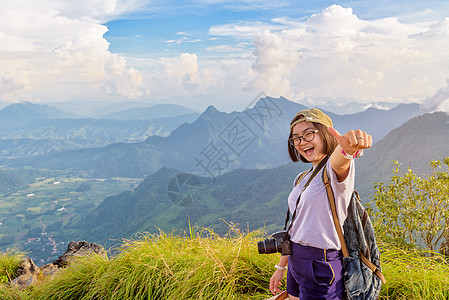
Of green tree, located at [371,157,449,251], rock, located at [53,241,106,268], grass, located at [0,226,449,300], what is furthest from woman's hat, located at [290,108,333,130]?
rock, located at [53,241,106,268]

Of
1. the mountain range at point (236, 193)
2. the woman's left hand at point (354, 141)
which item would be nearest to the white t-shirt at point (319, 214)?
the woman's left hand at point (354, 141)

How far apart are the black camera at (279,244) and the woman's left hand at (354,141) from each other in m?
0.87

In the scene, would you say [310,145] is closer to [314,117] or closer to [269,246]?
[314,117]

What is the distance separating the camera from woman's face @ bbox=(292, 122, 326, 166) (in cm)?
213

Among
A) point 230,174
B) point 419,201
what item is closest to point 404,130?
point 230,174

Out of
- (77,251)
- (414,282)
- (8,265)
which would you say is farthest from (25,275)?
(414,282)

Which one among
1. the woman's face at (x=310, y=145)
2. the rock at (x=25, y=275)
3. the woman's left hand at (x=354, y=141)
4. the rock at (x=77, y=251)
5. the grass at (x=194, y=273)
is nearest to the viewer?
the woman's left hand at (x=354, y=141)

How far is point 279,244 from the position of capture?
235cm

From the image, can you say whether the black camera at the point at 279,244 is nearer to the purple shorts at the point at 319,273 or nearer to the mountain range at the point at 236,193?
the purple shorts at the point at 319,273

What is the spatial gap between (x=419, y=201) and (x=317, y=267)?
5725mm

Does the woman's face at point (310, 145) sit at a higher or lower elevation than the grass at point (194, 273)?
higher

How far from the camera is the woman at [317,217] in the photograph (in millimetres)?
1915

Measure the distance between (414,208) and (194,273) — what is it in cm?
505

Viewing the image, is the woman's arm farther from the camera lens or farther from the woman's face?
the camera lens
